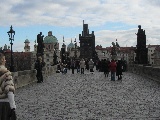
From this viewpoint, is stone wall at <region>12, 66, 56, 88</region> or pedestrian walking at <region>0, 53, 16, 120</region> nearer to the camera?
pedestrian walking at <region>0, 53, 16, 120</region>

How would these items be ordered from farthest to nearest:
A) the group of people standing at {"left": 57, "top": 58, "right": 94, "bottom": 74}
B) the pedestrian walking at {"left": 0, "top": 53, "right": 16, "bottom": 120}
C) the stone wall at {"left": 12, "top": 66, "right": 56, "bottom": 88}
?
1. the group of people standing at {"left": 57, "top": 58, "right": 94, "bottom": 74}
2. the stone wall at {"left": 12, "top": 66, "right": 56, "bottom": 88}
3. the pedestrian walking at {"left": 0, "top": 53, "right": 16, "bottom": 120}

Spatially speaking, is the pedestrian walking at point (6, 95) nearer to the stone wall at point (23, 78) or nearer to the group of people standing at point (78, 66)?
the stone wall at point (23, 78)

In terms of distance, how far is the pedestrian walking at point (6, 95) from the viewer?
5.91 meters

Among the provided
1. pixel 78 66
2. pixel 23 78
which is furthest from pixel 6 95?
pixel 78 66

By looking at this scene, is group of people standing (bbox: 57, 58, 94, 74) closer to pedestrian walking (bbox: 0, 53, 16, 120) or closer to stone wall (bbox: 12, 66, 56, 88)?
stone wall (bbox: 12, 66, 56, 88)

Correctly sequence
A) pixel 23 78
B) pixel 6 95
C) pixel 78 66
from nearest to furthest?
1. pixel 6 95
2. pixel 23 78
3. pixel 78 66

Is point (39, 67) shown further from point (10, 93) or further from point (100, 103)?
point (10, 93)

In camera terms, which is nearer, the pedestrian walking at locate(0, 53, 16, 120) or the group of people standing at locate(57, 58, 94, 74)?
the pedestrian walking at locate(0, 53, 16, 120)

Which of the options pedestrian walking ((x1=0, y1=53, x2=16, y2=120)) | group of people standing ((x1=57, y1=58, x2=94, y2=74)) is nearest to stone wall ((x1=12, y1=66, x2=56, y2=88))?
pedestrian walking ((x1=0, y1=53, x2=16, y2=120))

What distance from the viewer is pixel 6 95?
5973 millimetres

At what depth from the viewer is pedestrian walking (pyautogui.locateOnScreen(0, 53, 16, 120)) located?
5.91m

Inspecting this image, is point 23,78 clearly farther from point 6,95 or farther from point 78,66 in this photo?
point 78,66

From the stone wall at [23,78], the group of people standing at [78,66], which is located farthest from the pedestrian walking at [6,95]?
the group of people standing at [78,66]

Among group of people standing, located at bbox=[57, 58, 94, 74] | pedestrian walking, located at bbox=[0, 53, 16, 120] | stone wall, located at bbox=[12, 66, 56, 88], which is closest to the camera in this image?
pedestrian walking, located at bbox=[0, 53, 16, 120]
